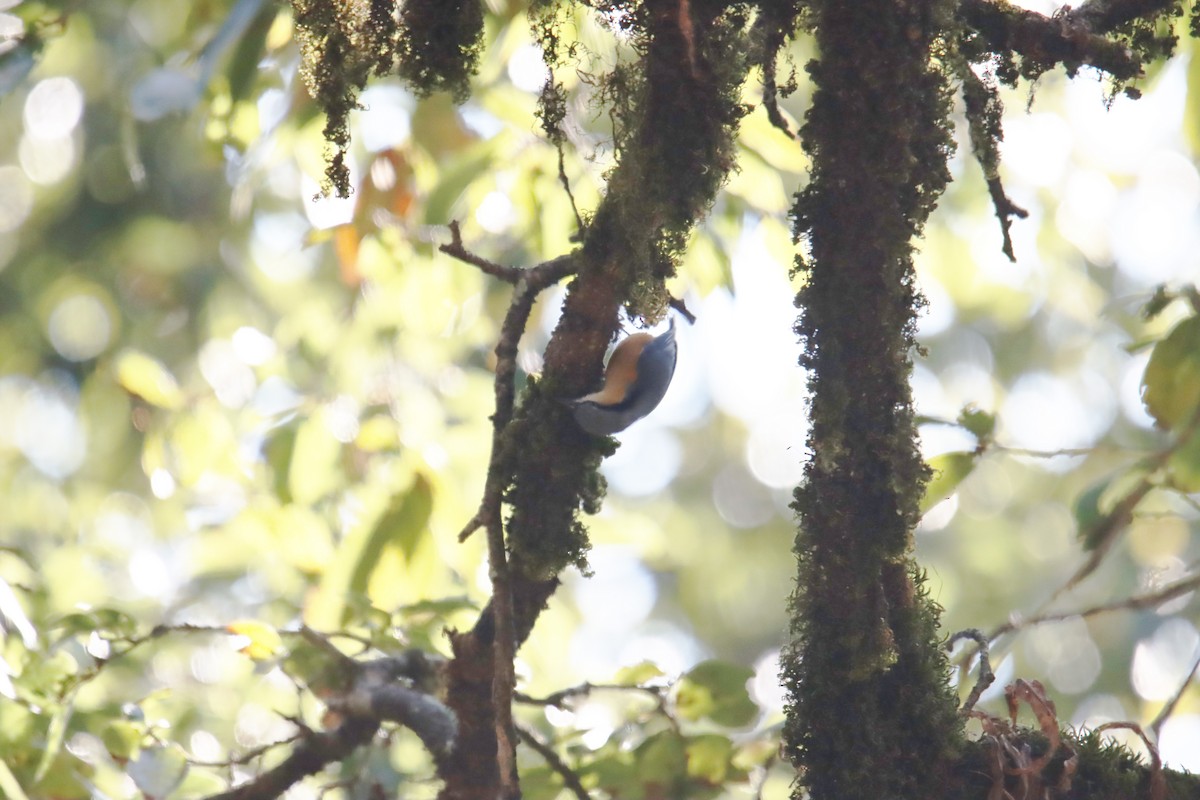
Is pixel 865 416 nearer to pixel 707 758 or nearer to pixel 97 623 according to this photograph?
pixel 707 758

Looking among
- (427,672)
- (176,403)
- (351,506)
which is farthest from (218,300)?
(427,672)

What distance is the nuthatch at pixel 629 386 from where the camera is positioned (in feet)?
3.08

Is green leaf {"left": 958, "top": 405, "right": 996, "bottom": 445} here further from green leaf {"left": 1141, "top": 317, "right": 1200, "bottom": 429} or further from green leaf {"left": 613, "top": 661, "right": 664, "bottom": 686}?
green leaf {"left": 613, "top": 661, "right": 664, "bottom": 686}

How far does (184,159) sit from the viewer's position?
158 inches

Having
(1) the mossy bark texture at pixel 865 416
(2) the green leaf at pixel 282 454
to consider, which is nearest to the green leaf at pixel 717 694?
(1) the mossy bark texture at pixel 865 416

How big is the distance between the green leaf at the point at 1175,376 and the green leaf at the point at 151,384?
59.9 inches

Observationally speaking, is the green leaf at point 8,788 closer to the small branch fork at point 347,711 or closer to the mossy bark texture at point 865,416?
the small branch fork at point 347,711

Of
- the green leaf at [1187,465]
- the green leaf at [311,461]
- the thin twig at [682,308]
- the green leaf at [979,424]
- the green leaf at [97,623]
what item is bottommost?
Result: the green leaf at [97,623]

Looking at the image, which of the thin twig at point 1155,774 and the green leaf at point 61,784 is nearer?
the thin twig at point 1155,774

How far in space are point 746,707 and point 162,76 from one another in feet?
3.76

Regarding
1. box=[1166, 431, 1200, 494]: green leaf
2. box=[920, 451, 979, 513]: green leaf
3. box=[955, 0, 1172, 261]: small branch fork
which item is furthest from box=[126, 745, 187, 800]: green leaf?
box=[1166, 431, 1200, 494]: green leaf

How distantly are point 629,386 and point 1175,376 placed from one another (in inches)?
28.0

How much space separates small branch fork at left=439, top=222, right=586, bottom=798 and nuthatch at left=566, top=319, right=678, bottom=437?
8 cm

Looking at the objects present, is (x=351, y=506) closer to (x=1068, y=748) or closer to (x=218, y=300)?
(x=1068, y=748)
